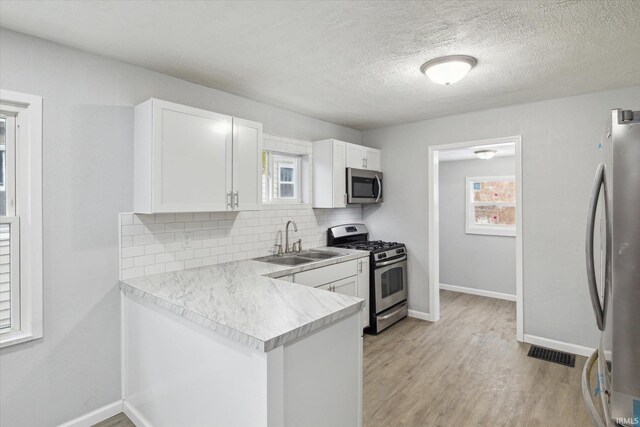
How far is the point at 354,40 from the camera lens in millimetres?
2148

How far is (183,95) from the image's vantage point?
9.12ft

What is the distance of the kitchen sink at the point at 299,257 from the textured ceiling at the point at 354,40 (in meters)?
1.58

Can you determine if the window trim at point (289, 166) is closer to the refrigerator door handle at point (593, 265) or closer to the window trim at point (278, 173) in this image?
the window trim at point (278, 173)

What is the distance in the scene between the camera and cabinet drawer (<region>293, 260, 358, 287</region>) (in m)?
2.95

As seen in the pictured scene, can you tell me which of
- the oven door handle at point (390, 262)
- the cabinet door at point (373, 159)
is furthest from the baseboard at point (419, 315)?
the cabinet door at point (373, 159)

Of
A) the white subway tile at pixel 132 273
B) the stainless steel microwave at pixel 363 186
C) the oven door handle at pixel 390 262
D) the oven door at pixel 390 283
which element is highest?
the stainless steel microwave at pixel 363 186

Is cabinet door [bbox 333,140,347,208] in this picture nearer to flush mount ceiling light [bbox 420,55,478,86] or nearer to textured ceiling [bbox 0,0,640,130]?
textured ceiling [bbox 0,0,640,130]

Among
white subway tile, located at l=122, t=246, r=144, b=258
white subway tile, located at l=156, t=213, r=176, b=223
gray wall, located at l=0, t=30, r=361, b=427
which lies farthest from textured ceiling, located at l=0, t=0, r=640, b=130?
white subway tile, located at l=122, t=246, r=144, b=258

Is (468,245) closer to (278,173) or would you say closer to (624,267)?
(278,173)

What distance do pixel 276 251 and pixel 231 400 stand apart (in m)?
2.07

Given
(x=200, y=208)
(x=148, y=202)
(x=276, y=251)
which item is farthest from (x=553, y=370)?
(x=148, y=202)

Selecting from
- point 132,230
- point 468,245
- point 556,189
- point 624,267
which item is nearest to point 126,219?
point 132,230

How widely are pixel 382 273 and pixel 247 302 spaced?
92.7 inches

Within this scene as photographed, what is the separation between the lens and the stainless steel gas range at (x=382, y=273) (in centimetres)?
382
